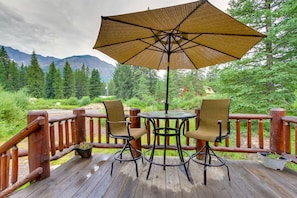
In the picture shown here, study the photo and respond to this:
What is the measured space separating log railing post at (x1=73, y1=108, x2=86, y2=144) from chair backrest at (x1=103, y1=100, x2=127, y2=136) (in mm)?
844

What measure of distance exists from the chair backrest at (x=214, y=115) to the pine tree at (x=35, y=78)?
58.1 ft

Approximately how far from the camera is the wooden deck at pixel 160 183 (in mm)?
1950

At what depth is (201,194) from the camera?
1.94 metres

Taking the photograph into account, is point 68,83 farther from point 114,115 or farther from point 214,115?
point 214,115

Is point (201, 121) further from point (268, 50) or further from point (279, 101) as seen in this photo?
point (268, 50)

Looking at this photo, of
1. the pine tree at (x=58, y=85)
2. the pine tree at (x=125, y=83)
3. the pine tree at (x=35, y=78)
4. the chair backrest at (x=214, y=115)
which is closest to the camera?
the chair backrest at (x=214, y=115)

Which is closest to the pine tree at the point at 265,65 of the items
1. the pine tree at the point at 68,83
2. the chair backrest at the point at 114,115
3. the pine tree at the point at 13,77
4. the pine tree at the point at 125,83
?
the chair backrest at the point at 114,115

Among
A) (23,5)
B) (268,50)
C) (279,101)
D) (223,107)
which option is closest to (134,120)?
(223,107)

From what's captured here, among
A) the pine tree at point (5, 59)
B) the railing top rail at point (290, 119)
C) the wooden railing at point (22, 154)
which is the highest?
the pine tree at point (5, 59)

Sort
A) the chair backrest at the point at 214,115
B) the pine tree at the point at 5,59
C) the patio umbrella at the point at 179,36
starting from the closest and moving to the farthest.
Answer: the patio umbrella at the point at 179,36
the chair backrest at the point at 214,115
the pine tree at the point at 5,59

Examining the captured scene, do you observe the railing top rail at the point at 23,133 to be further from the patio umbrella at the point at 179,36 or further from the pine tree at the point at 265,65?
the pine tree at the point at 265,65

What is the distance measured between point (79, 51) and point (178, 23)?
1659 cm

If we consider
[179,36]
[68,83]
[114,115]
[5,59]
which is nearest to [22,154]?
[114,115]

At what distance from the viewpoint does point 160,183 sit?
2.20m
